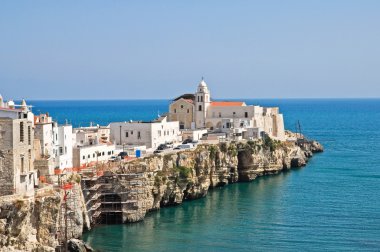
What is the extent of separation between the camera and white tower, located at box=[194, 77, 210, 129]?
91.4 meters

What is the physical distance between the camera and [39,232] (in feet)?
141

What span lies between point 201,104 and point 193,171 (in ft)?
79.1

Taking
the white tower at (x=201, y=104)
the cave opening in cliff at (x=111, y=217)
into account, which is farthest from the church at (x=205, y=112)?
the cave opening in cliff at (x=111, y=217)

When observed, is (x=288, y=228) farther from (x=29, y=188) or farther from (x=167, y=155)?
(x=29, y=188)

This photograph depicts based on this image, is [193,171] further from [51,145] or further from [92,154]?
[51,145]

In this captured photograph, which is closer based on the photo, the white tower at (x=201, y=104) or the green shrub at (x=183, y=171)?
the green shrub at (x=183, y=171)

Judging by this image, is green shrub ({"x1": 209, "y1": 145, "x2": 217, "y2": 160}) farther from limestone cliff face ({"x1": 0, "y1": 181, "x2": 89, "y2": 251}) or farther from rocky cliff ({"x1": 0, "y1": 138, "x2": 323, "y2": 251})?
limestone cliff face ({"x1": 0, "y1": 181, "x2": 89, "y2": 251})

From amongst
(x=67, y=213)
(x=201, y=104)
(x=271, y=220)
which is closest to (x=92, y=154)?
(x=67, y=213)

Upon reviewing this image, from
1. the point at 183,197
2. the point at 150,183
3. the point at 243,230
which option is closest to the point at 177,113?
the point at 183,197

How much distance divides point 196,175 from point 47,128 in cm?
1903

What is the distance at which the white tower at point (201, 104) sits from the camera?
91.4m

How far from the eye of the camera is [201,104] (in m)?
91.4

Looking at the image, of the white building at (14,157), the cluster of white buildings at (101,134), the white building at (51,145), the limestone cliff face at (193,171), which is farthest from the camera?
the limestone cliff face at (193,171)

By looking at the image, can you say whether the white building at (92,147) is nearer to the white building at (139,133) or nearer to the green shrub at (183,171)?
the white building at (139,133)
